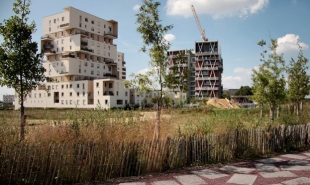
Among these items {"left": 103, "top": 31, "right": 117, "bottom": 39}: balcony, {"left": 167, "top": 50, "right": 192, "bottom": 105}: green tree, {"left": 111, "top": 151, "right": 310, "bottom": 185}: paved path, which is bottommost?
{"left": 111, "top": 151, "right": 310, "bottom": 185}: paved path

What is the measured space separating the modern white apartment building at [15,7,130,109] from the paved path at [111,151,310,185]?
4823 centimetres

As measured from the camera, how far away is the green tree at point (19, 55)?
27.8 feet

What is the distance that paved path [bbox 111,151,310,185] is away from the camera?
576cm

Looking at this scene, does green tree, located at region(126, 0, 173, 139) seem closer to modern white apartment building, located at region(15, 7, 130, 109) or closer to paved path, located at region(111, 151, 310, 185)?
paved path, located at region(111, 151, 310, 185)

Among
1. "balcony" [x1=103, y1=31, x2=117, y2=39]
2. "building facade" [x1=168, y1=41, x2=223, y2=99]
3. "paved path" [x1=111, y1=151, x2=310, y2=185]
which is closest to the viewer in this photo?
"paved path" [x1=111, y1=151, x2=310, y2=185]

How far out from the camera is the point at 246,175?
6297 millimetres

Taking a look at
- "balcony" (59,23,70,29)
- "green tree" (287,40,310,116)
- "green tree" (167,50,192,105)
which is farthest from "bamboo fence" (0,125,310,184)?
"balcony" (59,23,70,29)

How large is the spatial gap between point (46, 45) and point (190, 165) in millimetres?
64412

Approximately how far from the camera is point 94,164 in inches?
230

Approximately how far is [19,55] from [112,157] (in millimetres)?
5285

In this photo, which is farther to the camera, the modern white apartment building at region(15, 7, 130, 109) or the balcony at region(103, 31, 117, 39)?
the balcony at region(103, 31, 117, 39)

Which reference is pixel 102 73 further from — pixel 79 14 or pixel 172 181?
pixel 172 181

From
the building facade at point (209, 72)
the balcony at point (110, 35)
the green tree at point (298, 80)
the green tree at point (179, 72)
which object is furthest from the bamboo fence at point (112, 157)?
the building facade at point (209, 72)

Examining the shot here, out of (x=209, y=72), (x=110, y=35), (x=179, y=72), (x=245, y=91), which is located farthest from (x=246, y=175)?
(x=245, y=91)
